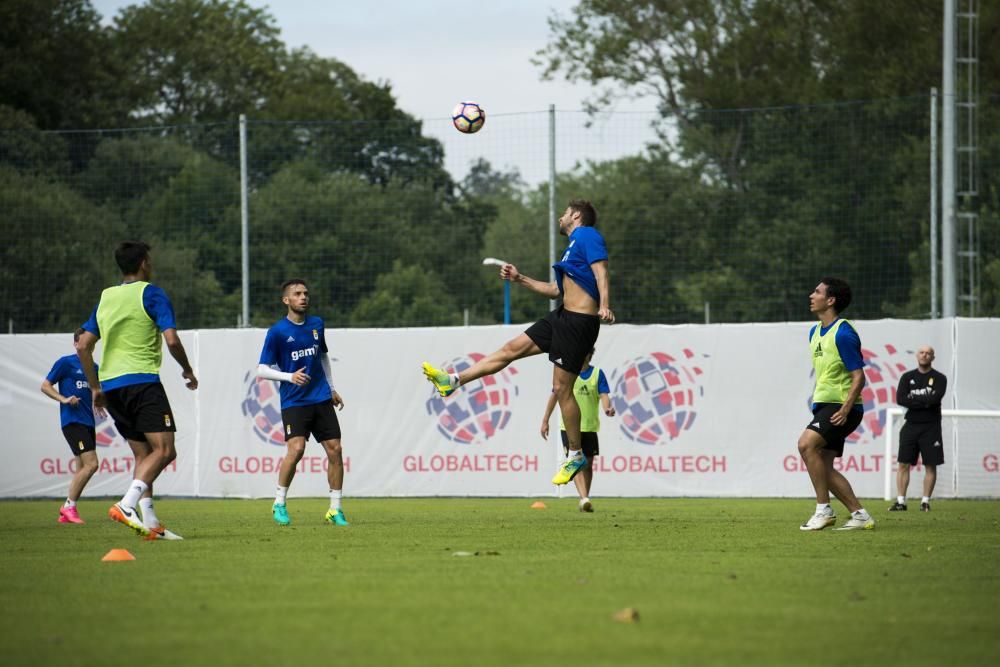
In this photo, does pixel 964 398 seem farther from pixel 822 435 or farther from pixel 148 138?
pixel 148 138

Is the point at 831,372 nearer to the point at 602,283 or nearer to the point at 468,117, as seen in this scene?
the point at 602,283

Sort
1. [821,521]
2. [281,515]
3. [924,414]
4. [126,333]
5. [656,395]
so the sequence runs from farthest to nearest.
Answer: [656,395], [924,414], [281,515], [821,521], [126,333]

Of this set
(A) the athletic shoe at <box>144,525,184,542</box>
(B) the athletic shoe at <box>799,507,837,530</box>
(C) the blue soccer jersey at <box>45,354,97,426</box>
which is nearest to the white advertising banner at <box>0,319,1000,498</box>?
(C) the blue soccer jersey at <box>45,354,97,426</box>

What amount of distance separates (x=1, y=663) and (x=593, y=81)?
45674mm

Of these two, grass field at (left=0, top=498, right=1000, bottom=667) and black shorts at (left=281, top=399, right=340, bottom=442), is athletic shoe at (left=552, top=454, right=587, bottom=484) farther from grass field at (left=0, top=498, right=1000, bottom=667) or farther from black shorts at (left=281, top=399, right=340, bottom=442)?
black shorts at (left=281, top=399, right=340, bottom=442)

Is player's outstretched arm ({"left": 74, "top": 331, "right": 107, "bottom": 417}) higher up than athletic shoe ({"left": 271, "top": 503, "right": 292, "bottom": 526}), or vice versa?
player's outstretched arm ({"left": 74, "top": 331, "right": 107, "bottom": 417})

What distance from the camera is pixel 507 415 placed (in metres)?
22.1

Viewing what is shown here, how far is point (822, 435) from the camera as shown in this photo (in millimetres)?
12219

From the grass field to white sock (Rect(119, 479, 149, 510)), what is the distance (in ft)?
1.12

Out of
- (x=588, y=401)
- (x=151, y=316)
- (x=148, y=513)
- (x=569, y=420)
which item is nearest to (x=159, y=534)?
(x=148, y=513)

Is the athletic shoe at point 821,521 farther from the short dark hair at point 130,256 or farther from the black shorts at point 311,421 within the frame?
the short dark hair at point 130,256

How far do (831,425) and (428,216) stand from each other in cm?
1722

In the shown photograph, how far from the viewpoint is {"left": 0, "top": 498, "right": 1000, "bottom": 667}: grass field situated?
5.89m

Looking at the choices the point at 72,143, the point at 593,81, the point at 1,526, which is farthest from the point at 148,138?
the point at 593,81
